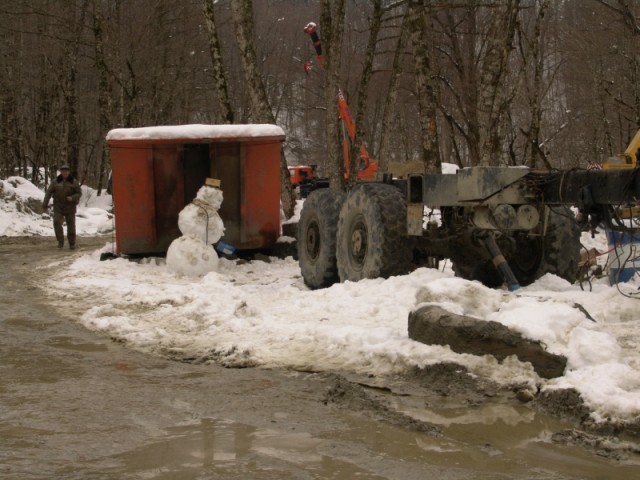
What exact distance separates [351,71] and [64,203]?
94.3ft

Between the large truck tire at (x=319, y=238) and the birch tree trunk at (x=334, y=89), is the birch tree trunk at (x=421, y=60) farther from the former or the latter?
the large truck tire at (x=319, y=238)

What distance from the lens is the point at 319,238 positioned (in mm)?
9578

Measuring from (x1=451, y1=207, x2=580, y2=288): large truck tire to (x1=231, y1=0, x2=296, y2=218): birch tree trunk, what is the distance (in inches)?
298

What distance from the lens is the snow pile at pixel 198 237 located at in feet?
33.9

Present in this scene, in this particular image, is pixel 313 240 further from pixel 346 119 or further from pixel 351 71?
pixel 351 71

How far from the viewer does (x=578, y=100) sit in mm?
38188

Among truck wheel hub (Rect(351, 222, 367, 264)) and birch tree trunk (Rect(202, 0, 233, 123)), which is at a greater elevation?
birch tree trunk (Rect(202, 0, 233, 123))

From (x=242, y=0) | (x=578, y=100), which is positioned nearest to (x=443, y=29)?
(x=242, y=0)

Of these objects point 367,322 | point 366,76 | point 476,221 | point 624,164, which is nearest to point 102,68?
point 366,76

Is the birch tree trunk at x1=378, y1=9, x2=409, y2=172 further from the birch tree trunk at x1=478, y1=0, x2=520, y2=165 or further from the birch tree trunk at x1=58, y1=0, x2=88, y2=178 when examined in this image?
the birch tree trunk at x1=58, y1=0, x2=88, y2=178

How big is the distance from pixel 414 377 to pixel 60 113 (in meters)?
Result: 26.1

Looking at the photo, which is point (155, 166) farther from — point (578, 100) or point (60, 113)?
point (578, 100)

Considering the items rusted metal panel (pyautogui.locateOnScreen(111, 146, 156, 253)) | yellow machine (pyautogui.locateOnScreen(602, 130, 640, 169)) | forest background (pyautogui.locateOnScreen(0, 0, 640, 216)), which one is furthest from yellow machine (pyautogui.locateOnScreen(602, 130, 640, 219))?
rusted metal panel (pyautogui.locateOnScreen(111, 146, 156, 253))

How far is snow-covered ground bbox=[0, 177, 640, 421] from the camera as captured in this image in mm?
4840
